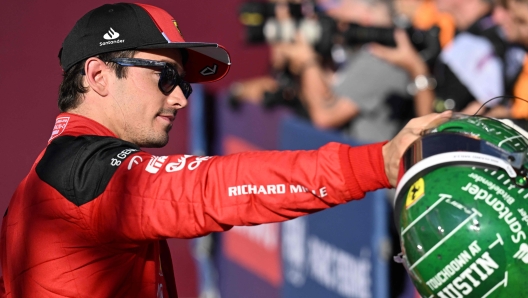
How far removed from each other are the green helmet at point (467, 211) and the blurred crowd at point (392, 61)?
1512mm

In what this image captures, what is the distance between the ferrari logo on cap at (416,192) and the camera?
7.17ft

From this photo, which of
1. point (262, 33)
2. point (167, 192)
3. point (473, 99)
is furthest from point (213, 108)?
point (167, 192)

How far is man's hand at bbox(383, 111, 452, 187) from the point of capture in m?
2.22

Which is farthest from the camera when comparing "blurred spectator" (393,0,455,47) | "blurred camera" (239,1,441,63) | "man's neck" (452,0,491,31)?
"blurred spectator" (393,0,455,47)

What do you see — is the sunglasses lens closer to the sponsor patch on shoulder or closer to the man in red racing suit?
the man in red racing suit

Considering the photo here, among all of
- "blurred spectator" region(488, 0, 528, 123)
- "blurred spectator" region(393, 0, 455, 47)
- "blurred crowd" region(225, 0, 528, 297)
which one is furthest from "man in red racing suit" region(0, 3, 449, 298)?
"blurred spectator" region(393, 0, 455, 47)

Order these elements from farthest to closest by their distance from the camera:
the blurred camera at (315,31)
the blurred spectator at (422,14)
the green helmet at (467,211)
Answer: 1. the blurred spectator at (422,14)
2. the blurred camera at (315,31)
3. the green helmet at (467,211)

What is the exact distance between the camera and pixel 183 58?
307 cm

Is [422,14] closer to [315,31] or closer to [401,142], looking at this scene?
[315,31]

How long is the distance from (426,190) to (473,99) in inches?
122

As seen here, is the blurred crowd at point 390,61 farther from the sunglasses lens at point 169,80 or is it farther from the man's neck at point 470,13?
the sunglasses lens at point 169,80

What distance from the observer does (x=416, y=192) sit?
86.4 inches

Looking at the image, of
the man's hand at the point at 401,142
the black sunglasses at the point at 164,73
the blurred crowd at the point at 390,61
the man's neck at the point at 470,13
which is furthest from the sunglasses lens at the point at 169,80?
the man's neck at the point at 470,13

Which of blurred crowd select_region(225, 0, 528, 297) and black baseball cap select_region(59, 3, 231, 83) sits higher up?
black baseball cap select_region(59, 3, 231, 83)
